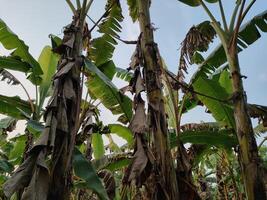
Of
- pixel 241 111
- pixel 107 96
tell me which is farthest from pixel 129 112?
pixel 241 111

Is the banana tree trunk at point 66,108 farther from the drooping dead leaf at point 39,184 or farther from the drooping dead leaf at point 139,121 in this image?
the drooping dead leaf at point 139,121

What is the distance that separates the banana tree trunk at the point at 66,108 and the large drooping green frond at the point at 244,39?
152 cm

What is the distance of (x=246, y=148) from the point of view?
2.36m

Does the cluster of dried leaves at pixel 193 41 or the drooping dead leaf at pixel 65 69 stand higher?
the cluster of dried leaves at pixel 193 41

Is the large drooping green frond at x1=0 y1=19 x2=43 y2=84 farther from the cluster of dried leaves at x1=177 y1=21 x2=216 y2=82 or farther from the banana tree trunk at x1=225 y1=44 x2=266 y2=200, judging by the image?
the banana tree trunk at x1=225 y1=44 x2=266 y2=200

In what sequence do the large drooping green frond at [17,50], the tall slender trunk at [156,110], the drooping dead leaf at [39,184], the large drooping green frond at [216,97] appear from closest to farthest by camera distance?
the drooping dead leaf at [39,184] → the tall slender trunk at [156,110] → the large drooping green frond at [216,97] → the large drooping green frond at [17,50]

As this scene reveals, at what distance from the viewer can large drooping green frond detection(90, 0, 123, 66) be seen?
12.1 ft

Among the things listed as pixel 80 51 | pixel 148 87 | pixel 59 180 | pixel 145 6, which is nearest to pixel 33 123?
pixel 80 51

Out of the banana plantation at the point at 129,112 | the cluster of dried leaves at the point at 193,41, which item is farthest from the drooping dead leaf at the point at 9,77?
the cluster of dried leaves at the point at 193,41

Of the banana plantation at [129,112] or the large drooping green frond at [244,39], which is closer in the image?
the banana plantation at [129,112]

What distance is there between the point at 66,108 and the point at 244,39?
2.38m

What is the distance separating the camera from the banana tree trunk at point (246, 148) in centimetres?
224

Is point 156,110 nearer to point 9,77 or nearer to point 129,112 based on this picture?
point 129,112

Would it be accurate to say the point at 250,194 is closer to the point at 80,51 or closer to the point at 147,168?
the point at 147,168
